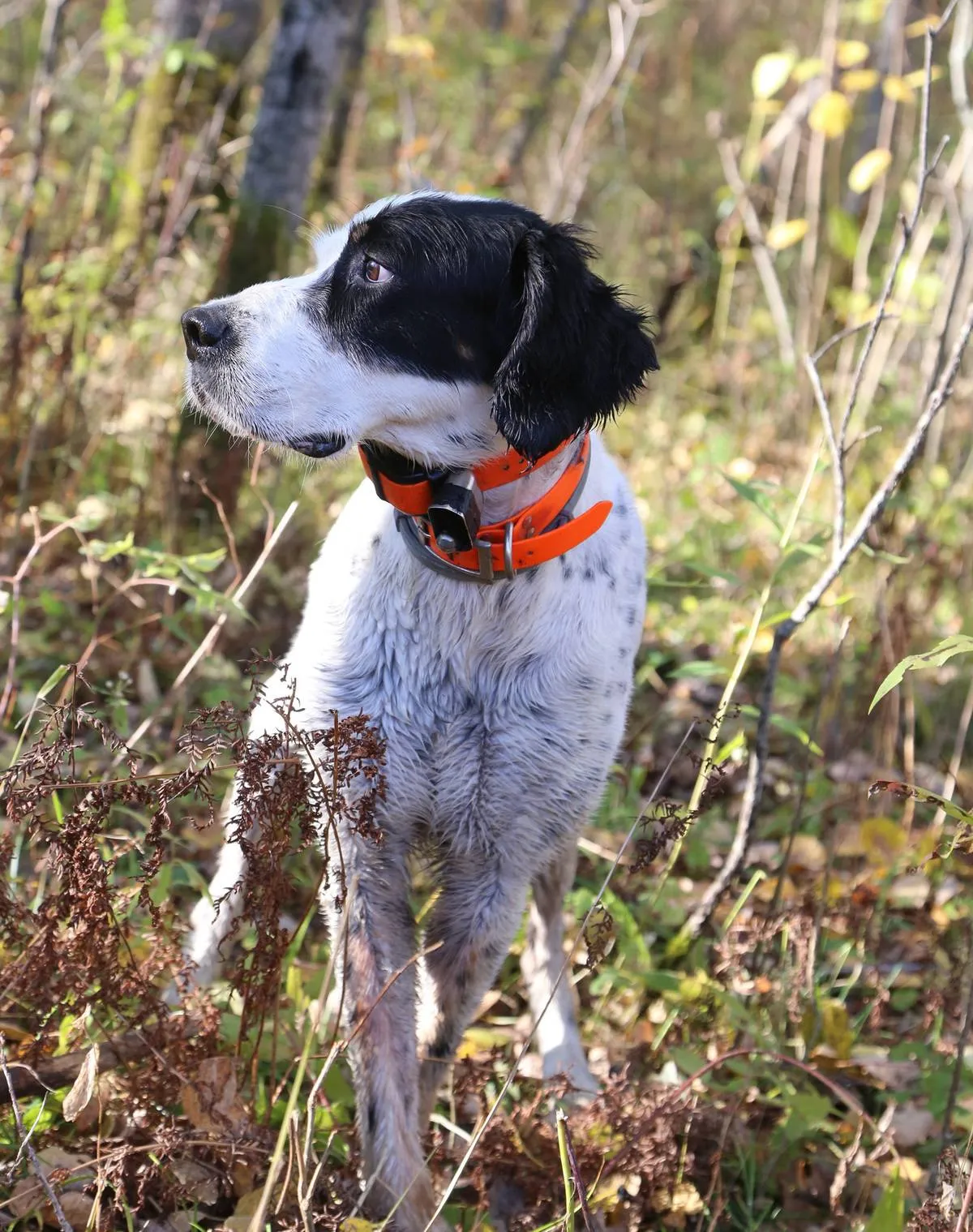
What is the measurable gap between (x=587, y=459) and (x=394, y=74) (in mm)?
6856

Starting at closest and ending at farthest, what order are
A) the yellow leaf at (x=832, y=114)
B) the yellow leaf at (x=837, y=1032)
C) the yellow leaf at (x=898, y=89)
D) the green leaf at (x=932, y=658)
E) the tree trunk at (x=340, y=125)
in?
the green leaf at (x=932, y=658), the yellow leaf at (x=837, y=1032), the yellow leaf at (x=832, y=114), the yellow leaf at (x=898, y=89), the tree trunk at (x=340, y=125)

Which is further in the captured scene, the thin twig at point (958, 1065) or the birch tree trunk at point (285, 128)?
the birch tree trunk at point (285, 128)

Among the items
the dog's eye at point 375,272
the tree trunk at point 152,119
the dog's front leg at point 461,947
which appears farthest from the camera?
the tree trunk at point 152,119

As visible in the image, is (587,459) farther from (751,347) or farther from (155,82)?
(751,347)

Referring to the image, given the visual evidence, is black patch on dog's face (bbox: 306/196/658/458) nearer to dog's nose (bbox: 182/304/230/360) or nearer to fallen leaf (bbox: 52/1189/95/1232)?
dog's nose (bbox: 182/304/230/360)

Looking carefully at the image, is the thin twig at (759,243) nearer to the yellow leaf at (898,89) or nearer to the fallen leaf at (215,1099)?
the yellow leaf at (898,89)

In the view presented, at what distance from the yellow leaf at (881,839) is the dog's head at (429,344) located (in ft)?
5.24

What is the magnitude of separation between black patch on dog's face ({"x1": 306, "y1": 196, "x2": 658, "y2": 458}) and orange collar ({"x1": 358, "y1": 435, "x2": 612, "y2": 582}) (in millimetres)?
138

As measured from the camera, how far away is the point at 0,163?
11.8 ft

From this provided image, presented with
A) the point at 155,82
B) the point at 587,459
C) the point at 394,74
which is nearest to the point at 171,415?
the point at 155,82

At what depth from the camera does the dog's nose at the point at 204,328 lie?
2.13m

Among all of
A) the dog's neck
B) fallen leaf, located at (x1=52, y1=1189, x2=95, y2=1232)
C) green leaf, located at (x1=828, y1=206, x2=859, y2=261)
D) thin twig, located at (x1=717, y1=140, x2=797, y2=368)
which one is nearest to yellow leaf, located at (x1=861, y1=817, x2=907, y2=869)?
the dog's neck

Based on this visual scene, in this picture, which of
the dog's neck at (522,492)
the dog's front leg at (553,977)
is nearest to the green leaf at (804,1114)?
the dog's front leg at (553,977)

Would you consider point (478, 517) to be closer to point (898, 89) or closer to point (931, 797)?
point (931, 797)
